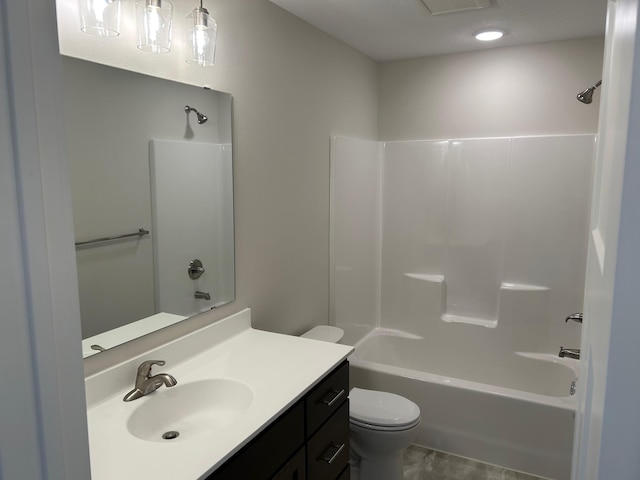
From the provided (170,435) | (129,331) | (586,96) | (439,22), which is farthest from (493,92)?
(170,435)

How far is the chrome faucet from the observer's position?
4.98 ft

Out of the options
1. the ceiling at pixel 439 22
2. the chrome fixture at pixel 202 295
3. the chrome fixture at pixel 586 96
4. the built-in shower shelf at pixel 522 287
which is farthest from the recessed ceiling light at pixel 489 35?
the chrome fixture at pixel 202 295

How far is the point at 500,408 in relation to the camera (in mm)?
2553

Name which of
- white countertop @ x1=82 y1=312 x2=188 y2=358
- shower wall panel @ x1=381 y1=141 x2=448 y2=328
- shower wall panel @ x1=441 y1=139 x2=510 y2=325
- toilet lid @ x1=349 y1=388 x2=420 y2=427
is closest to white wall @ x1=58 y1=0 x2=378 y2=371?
white countertop @ x1=82 y1=312 x2=188 y2=358

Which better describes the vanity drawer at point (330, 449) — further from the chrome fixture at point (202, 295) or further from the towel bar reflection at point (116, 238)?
the towel bar reflection at point (116, 238)

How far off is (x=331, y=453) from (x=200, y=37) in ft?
5.32

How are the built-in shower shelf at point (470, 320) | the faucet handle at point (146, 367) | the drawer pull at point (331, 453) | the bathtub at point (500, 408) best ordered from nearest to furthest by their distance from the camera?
the faucet handle at point (146, 367) < the drawer pull at point (331, 453) < the bathtub at point (500, 408) < the built-in shower shelf at point (470, 320)

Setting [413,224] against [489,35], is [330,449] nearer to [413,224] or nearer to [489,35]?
[413,224]

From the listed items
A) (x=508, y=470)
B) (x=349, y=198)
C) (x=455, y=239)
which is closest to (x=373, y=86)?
(x=349, y=198)

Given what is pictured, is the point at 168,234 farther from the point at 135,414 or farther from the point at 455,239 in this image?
the point at 455,239

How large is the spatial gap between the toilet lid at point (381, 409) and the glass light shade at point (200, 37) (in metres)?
1.71

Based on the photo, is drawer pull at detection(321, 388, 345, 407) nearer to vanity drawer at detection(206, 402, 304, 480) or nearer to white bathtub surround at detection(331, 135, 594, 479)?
vanity drawer at detection(206, 402, 304, 480)

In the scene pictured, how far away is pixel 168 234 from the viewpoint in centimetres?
177

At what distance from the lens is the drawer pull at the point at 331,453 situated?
5.82 ft
